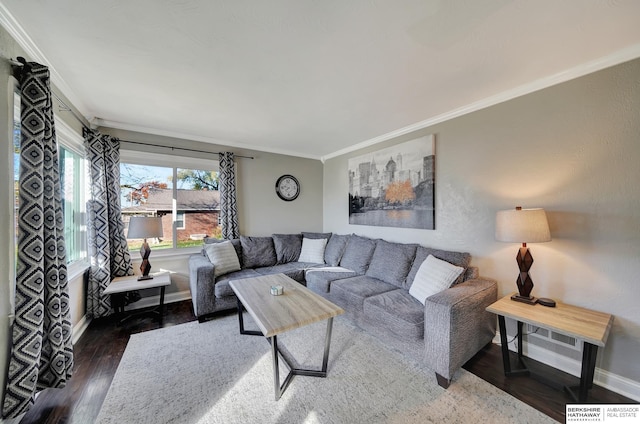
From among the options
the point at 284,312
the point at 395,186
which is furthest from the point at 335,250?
the point at 284,312

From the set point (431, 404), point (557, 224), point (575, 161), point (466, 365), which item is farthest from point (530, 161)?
point (431, 404)

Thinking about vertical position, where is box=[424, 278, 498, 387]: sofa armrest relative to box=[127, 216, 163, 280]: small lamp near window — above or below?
below

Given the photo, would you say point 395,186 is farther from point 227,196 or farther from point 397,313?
point 227,196

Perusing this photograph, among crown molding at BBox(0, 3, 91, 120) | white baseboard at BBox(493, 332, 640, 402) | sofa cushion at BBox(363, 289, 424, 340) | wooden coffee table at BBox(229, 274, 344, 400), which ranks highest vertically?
crown molding at BBox(0, 3, 91, 120)

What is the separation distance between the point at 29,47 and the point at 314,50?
75.4 inches

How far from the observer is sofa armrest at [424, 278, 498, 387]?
5.78 ft

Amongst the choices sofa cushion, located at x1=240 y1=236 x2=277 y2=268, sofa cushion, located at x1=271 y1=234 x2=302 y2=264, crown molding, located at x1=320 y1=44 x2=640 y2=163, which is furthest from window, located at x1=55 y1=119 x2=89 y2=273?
crown molding, located at x1=320 y1=44 x2=640 y2=163

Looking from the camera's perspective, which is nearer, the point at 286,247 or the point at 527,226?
the point at 527,226

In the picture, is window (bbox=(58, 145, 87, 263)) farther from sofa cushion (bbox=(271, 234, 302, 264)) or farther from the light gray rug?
sofa cushion (bbox=(271, 234, 302, 264))

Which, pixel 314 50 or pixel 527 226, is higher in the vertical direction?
pixel 314 50

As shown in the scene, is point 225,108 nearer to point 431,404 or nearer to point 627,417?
point 431,404

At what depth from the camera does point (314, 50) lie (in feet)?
5.50

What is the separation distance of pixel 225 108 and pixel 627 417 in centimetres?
404

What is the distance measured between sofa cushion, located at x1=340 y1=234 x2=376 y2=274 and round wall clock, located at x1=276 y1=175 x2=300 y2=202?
1.44m
